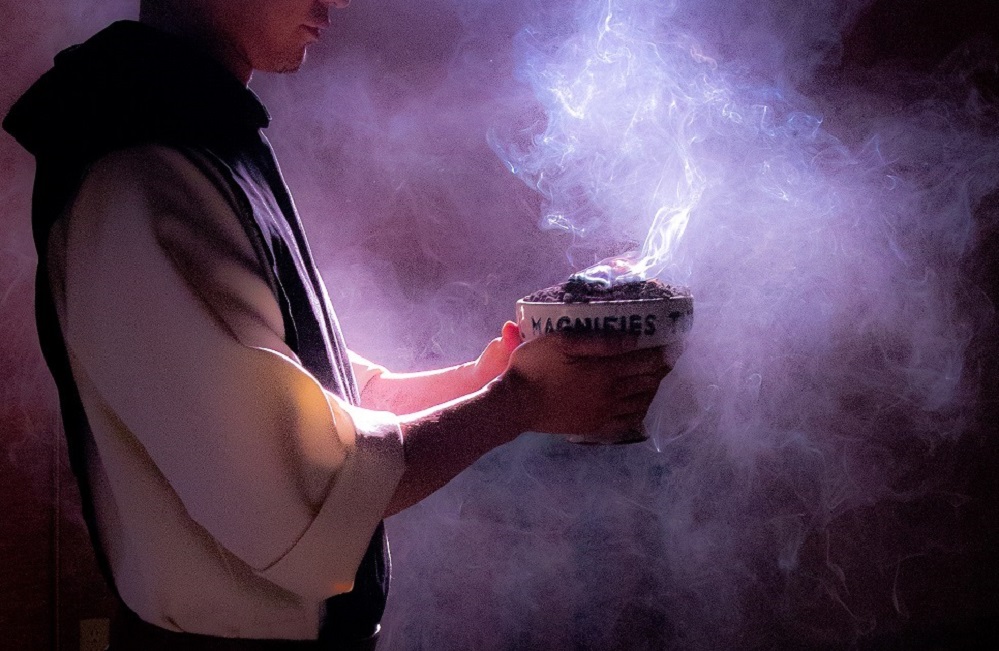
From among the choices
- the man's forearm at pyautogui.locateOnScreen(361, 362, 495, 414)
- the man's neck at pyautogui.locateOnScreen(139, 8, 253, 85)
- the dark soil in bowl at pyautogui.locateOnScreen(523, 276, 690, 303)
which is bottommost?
the man's forearm at pyautogui.locateOnScreen(361, 362, 495, 414)

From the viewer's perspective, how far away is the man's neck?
1.17 metres

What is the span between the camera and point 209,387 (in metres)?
0.89

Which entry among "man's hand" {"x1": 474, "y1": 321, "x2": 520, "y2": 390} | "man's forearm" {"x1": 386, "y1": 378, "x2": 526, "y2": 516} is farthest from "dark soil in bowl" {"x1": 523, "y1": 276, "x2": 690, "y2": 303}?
"man's hand" {"x1": 474, "y1": 321, "x2": 520, "y2": 390}

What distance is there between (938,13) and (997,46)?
223 millimetres

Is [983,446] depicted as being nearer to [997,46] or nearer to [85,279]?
[997,46]

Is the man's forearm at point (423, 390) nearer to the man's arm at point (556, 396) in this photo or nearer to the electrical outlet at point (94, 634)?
the man's arm at point (556, 396)

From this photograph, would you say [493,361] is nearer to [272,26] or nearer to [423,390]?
[423,390]

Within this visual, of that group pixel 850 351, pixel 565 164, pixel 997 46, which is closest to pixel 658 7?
pixel 565 164

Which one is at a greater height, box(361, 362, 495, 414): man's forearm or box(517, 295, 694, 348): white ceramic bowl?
Result: box(517, 295, 694, 348): white ceramic bowl

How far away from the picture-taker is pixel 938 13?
235 cm

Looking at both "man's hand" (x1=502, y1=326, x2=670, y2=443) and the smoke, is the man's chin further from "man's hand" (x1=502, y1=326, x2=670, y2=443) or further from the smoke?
the smoke

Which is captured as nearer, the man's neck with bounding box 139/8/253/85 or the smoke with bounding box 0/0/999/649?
the man's neck with bounding box 139/8/253/85

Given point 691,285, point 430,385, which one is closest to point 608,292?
point 430,385

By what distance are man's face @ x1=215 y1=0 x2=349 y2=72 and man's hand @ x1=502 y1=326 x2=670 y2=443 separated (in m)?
0.66
